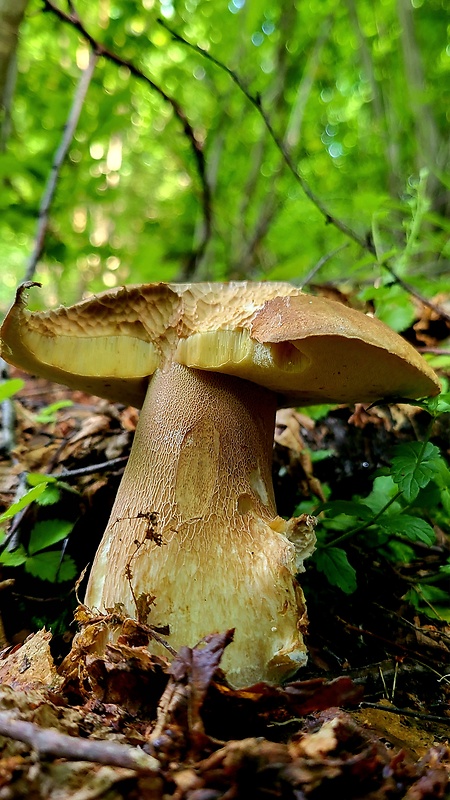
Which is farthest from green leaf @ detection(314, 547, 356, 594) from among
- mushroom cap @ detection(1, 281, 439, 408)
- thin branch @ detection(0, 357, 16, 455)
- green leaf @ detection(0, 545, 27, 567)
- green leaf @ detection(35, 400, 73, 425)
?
thin branch @ detection(0, 357, 16, 455)

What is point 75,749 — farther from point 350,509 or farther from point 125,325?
point 350,509

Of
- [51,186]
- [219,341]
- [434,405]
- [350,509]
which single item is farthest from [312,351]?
[51,186]

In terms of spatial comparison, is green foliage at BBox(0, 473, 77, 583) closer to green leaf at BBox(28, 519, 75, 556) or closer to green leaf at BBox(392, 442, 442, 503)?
green leaf at BBox(28, 519, 75, 556)

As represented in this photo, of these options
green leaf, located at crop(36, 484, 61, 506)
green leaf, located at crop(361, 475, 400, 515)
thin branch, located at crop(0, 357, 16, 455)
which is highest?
thin branch, located at crop(0, 357, 16, 455)

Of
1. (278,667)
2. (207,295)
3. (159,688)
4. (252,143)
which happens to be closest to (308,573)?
(278,667)

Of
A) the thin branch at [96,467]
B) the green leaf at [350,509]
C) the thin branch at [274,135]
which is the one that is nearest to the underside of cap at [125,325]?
the thin branch at [96,467]

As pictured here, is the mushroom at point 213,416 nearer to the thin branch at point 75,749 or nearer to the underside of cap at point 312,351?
the underside of cap at point 312,351

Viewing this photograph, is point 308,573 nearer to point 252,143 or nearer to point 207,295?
point 207,295
